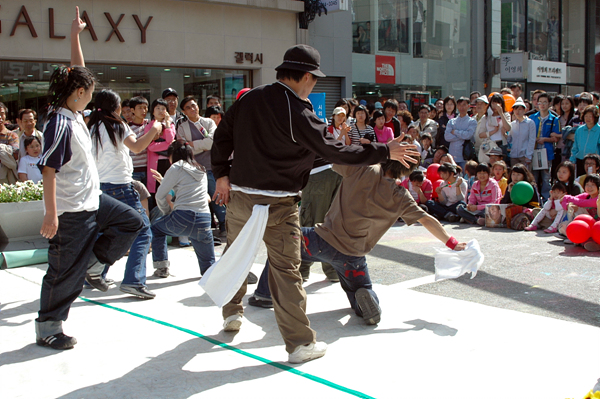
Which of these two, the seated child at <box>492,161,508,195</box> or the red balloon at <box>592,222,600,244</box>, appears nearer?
the red balloon at <box>592,222,600,244</box>

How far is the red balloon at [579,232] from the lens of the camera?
22.0 feet

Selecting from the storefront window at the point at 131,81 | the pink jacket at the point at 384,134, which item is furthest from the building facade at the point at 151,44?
the pink jacket at the point at 384,134

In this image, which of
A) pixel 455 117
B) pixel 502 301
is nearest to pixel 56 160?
pixel 502 301

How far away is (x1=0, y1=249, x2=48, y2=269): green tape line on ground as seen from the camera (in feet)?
19.8

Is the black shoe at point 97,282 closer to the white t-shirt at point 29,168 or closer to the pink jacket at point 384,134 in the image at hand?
the white t-shirt at point 29,168

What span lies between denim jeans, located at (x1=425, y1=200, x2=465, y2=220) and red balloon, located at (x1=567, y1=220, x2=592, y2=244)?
265 cm

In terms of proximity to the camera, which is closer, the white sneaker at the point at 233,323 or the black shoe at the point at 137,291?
the white sneaker at the point at 233,323

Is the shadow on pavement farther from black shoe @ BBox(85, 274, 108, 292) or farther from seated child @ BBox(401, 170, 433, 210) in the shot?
seated child @ BBox(401, 170, 433, 210)

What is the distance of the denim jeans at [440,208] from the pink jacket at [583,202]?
1.83m

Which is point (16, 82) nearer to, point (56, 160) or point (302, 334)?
point (56, 160)

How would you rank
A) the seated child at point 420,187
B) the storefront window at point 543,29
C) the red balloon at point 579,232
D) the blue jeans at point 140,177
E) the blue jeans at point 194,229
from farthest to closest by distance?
the storefront window at point 543,29, the seated child at point 420,187, the blue jeans at point 140,177, the red balloon at point 579,232, the blue jeans at point 194,229

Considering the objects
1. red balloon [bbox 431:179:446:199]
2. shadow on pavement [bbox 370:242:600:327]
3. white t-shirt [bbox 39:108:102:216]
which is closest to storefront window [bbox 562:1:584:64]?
red balloon [bbox 431:179:446:199]

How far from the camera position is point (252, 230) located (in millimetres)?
3455

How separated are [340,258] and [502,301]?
1.51m
